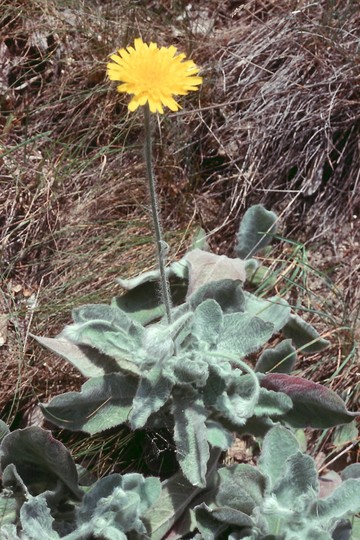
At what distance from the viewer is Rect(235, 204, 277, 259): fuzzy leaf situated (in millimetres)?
3002

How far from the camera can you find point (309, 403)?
2586mm

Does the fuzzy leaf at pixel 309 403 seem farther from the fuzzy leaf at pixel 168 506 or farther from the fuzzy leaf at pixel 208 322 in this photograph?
the fuzzy leaf at pixel 168 506

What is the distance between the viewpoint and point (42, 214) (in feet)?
10.5

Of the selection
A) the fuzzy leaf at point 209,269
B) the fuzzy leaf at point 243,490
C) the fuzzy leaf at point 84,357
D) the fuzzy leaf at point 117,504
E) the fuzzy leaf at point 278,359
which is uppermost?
the fuzzy leaf at point 209,269

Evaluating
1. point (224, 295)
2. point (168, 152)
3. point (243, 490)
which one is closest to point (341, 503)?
point (243, 490)

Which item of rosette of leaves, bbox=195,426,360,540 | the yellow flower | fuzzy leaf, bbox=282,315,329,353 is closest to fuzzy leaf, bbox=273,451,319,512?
rosette of leaves, bbox=195,426,360,540

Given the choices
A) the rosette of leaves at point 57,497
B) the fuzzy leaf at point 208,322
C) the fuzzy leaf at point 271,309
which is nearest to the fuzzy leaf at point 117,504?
the rosette of leaves at point 57,497

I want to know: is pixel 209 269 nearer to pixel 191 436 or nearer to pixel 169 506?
pixel 191 436

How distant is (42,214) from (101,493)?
3.96 feet

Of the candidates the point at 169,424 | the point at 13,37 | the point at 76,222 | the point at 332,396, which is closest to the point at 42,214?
the point at 76,222

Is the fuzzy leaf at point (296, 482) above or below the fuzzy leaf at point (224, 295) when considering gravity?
below

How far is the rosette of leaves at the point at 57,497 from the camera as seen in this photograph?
2.38 meters

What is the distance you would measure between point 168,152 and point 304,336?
0.95 meters

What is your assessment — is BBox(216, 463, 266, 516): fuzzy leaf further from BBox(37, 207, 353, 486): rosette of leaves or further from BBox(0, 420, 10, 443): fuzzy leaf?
BBox(0, 420, 10, 443): fuzzy leaf
